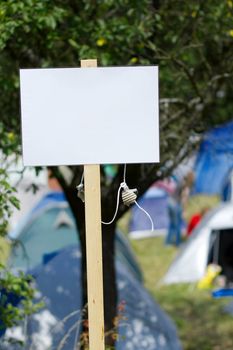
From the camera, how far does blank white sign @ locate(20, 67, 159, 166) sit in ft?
13.0

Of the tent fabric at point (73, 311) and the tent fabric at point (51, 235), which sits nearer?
the tent fabric at point (73, 311)

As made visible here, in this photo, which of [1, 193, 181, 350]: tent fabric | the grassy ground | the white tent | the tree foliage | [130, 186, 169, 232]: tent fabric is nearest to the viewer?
the tree foliage

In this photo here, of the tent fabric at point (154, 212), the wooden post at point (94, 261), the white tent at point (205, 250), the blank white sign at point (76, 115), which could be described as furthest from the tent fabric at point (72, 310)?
the tent fabric at point (154, 212)

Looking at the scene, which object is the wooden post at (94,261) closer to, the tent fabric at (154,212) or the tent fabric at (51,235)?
the tent fabric at (51,235)

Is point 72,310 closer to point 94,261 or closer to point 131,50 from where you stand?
point 131,50

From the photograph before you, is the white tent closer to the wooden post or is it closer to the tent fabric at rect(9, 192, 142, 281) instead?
the tent fabric at rect(9, 192, 142, 281)

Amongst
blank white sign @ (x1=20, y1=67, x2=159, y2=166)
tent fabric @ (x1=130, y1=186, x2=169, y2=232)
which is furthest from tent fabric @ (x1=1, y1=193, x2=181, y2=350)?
tent fabric @ (x1=130, y1=186, x2=169, y2=232)

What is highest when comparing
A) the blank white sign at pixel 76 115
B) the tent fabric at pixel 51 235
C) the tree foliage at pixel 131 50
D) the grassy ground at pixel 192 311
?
the tree foliage at pixel 131 50

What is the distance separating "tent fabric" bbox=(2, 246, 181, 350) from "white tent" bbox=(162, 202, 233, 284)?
10.9 feet

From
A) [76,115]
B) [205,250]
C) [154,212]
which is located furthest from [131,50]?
[154,212]

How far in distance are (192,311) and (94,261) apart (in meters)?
6.29

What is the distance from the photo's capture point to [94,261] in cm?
394

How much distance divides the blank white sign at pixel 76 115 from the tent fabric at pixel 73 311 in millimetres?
2546

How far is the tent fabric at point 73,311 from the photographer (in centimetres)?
655
